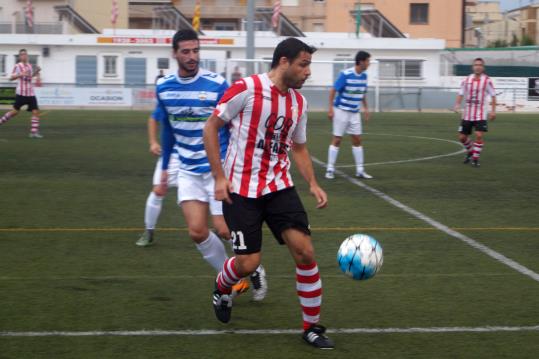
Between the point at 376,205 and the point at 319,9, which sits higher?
the point at 319,9

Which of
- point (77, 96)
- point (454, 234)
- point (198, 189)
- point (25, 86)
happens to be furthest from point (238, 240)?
point (77, 96)

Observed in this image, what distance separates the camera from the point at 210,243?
6.96m

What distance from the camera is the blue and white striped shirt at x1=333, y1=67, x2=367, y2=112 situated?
14844mm

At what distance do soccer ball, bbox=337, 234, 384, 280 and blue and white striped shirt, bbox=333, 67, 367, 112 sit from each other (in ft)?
29.3

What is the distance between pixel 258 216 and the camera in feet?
19.1

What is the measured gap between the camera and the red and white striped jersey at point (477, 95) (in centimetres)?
1747

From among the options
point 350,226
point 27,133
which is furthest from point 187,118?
point 27,133

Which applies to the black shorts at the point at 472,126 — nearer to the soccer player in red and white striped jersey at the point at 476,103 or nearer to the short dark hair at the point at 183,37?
the soccer player in red and white striped jersey at the point at 476,103

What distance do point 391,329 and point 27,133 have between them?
64.4 feet

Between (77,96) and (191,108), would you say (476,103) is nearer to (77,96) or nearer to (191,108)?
(191,108)

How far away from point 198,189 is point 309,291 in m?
1.62

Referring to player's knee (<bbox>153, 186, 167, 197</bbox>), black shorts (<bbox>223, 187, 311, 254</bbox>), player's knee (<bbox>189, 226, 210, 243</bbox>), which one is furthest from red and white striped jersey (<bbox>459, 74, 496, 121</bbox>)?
black shorts (<bbox>223, 187, 311, 254</bbox>)

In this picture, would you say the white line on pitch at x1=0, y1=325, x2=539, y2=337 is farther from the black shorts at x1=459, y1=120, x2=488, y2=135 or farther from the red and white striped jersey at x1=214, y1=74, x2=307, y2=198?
the black shorts at x1=459, y1=120, x2=488, y2=135

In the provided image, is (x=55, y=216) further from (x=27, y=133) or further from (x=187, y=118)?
(x=27, y=133)
